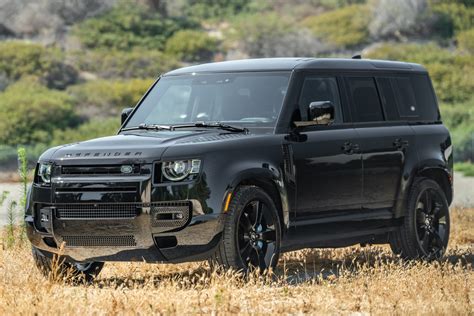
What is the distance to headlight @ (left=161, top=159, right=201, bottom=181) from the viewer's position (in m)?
10.3

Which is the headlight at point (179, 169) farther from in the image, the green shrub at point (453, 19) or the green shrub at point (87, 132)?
the green shrub at point (453, 19)

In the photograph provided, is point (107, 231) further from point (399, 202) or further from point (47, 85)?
point (47, 85)

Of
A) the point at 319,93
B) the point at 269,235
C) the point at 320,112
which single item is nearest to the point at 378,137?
the point at 319,93

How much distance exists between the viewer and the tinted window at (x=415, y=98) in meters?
13.5

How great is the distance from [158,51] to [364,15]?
28.9ft

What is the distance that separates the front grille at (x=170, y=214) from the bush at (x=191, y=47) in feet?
119

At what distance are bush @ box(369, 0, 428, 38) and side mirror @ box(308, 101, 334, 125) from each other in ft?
126

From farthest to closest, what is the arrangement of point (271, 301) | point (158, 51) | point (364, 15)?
1. point (364, 15)
2. point (158, 51)
3. point (271, 301)

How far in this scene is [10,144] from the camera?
1505 inches

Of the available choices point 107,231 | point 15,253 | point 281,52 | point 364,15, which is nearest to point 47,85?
point 281,52

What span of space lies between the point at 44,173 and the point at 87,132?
2847cm

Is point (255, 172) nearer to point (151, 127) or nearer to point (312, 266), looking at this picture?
point (151, 127)

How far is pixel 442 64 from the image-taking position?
46.6 m

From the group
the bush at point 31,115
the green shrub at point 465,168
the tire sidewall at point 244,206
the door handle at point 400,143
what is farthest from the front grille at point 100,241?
the bush at point 31,115
